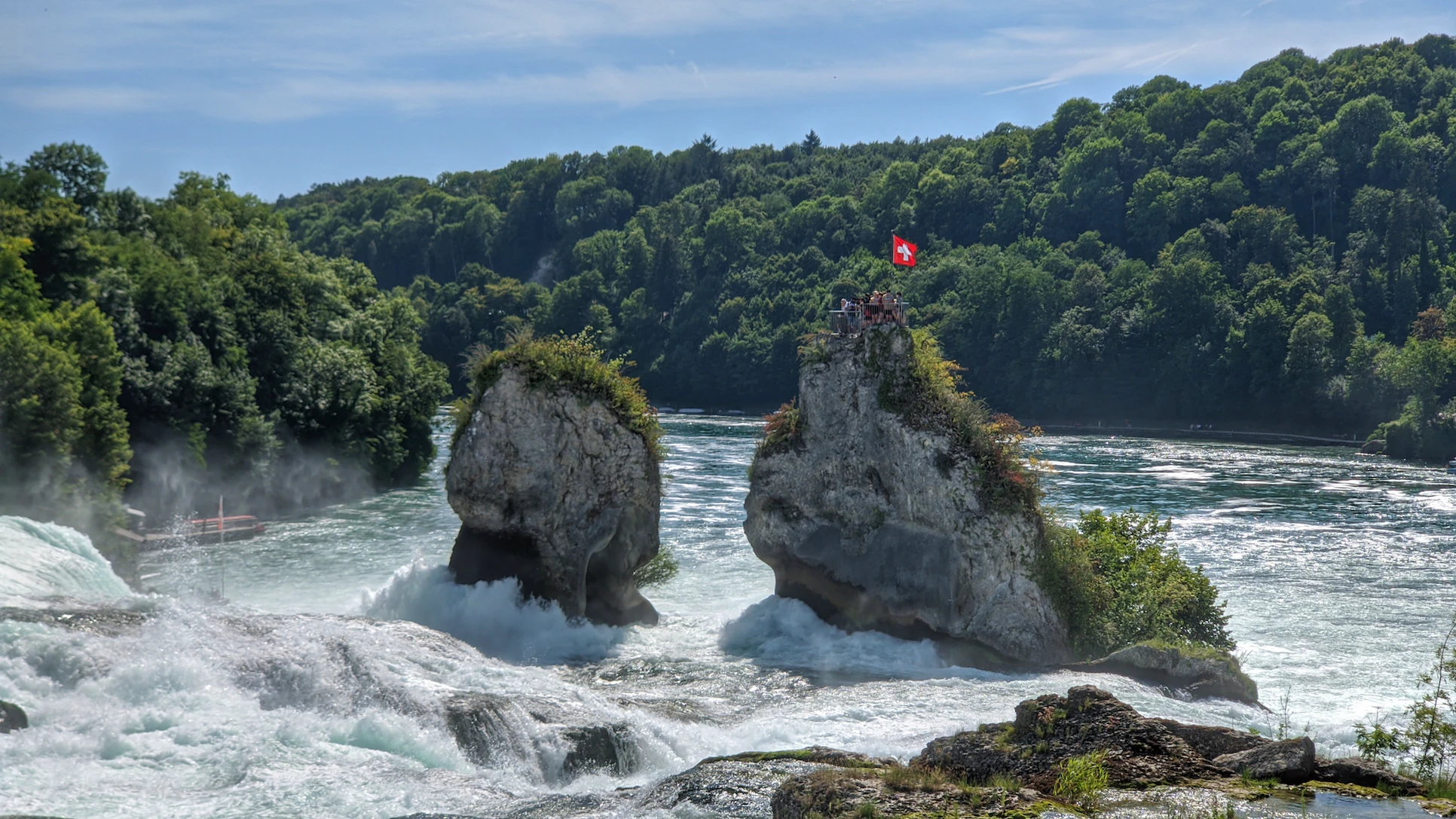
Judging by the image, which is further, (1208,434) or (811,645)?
(1208,434)

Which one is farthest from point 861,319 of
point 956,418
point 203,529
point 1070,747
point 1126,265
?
point 1126,265

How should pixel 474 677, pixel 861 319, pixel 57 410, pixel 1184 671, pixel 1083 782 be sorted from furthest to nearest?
pixel 57 410 < pixel 861 319 < pixel 1184 671 < pixel 474 677 < pixel 1083 782

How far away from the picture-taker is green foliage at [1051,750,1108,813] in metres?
13.0

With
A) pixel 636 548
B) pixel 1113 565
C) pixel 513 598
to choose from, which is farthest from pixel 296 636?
pixel 1113 565

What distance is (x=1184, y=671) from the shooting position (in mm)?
26969

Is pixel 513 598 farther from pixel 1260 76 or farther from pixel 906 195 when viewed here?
pixel 1260 76

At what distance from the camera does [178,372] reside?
5462 cm

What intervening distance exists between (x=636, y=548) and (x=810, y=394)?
5.90 meters

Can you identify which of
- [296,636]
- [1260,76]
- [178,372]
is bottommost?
[296,636]

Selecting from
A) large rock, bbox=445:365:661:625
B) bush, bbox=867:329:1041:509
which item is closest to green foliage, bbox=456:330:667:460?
large rock, bbox=445:365:661:625

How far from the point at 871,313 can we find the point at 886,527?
17.3 feet

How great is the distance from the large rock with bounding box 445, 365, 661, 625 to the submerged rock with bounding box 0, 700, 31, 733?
43.7 ft

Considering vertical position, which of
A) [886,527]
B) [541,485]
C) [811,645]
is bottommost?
[811,645]

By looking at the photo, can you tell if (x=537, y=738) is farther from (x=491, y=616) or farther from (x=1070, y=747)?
(x=491, y=616)
